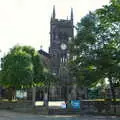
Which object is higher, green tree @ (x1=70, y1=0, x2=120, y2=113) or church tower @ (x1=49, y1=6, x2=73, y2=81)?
church tower @ (x1=49, y1=6, x2=73, y2=81)

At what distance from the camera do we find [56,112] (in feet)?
113

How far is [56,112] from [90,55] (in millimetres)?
7794

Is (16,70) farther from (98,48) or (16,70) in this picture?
→ (98,48)

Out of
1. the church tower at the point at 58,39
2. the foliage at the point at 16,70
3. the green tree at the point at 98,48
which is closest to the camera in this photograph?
the green tree at the point at 98,48

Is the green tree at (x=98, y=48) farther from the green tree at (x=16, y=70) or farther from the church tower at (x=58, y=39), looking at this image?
the church tower at (x=58, y=39)

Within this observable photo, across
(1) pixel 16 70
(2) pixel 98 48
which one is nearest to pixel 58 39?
(1) pixel 16 70

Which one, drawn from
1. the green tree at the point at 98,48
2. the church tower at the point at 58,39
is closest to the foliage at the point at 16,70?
the green tree at the point at 98,48

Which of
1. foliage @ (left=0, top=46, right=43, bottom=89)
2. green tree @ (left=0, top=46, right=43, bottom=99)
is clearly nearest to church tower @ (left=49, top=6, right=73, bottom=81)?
green tree @ (left=0, top=46, right=43, bottom=99)

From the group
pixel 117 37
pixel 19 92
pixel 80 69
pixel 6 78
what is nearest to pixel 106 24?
pixel 117 37

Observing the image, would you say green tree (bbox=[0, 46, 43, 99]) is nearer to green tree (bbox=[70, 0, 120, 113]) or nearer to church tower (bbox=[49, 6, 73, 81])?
green tree (bbox=[70, 0, 120, 113])

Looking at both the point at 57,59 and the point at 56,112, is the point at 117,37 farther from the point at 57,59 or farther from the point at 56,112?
the point at 57,59

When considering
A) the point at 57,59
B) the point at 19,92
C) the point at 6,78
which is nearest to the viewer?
the point at 19,92

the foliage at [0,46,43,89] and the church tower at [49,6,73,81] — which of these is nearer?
the foliage at [0,46,43,89]

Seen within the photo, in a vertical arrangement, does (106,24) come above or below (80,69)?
above
